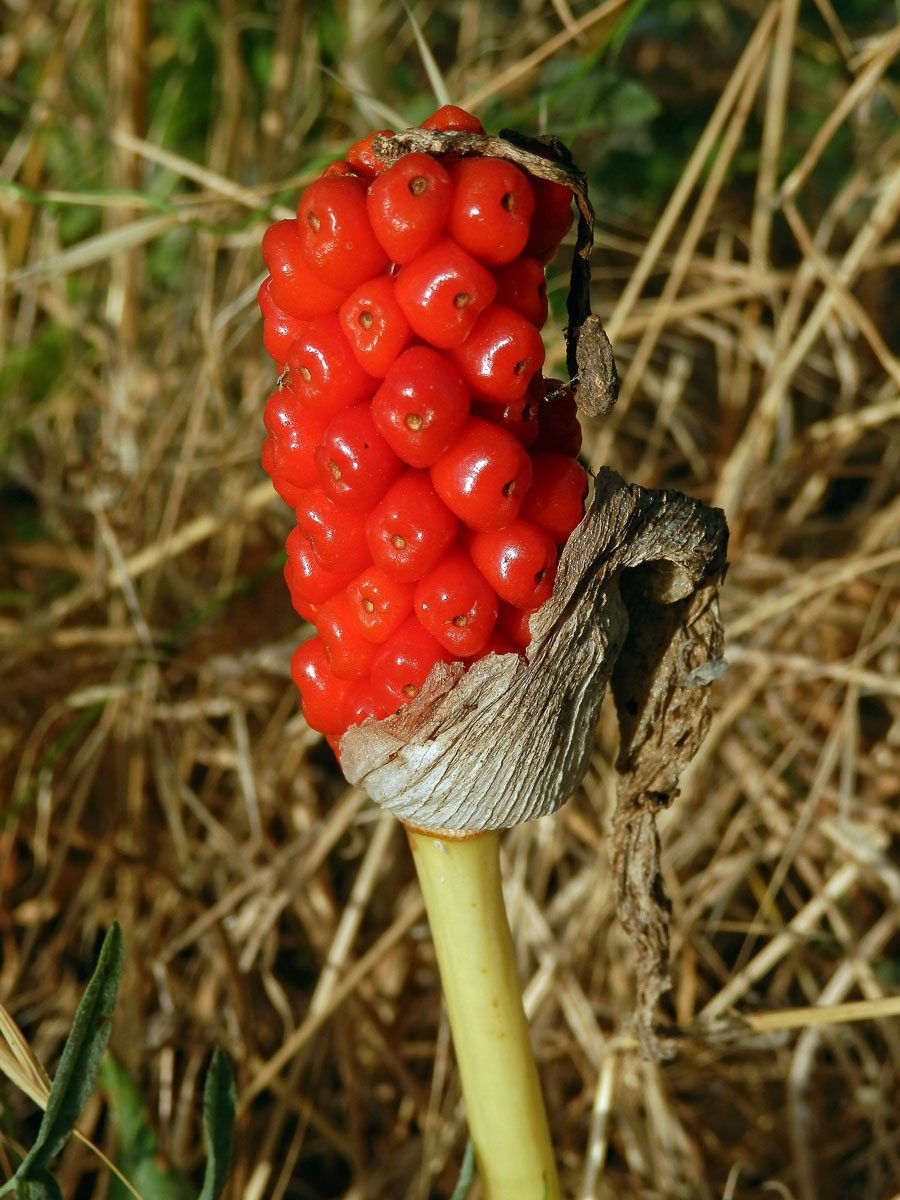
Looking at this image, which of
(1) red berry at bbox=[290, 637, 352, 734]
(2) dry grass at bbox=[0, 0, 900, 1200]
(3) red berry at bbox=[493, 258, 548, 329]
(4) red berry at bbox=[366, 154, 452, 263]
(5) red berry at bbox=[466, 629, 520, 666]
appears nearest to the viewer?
(4) red berry at bbox=[366, 154, 452, 263]

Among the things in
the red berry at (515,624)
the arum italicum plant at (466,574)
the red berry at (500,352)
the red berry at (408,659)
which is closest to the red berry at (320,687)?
the arum italicum plant at (466,574)

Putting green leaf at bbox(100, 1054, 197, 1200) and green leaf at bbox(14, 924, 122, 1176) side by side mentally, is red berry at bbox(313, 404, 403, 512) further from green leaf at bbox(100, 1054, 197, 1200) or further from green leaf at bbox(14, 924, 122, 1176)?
green leaf at bbox(100, 1054, 197, 1200)

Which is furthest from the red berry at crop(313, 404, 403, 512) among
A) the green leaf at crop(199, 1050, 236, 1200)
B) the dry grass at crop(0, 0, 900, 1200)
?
the dry grass at crop(0, 0, 900, 1200)

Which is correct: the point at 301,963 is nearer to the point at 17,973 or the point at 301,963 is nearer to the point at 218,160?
the point at 17,973

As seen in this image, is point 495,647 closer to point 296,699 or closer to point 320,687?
point 320,687

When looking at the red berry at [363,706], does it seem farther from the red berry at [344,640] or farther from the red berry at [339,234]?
the red berry at [339,234]
